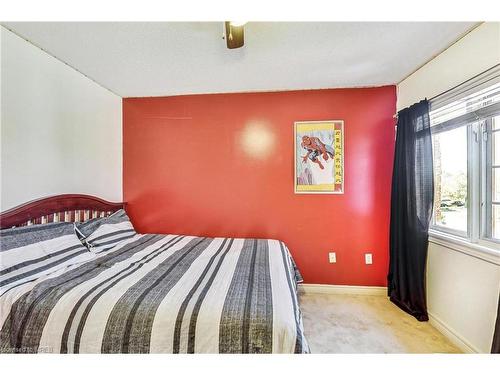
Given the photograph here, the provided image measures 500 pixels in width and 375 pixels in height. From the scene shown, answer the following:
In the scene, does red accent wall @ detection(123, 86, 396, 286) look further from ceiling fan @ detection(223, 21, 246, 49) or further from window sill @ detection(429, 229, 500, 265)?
ceiling fan @ detection(223, 21, 246, 49)

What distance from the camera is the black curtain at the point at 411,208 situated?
6.31ft

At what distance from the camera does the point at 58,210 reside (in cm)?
187

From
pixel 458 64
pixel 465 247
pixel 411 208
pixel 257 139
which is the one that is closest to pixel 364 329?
pixel 465 247

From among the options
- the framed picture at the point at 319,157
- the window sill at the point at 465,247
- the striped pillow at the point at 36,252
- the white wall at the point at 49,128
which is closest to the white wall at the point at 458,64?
the framed picture at the point at 319,157

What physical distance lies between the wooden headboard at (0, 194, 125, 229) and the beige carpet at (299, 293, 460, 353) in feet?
7.73

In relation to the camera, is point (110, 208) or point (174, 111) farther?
point (174, 111)

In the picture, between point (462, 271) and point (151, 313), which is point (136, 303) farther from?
point (462, 271)

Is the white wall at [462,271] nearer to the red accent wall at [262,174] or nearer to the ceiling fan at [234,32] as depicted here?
the red accent wall at [262,174]

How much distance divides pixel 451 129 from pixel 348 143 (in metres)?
0.89

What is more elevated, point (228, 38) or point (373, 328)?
point (228, 38)

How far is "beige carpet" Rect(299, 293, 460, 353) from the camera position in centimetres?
169
